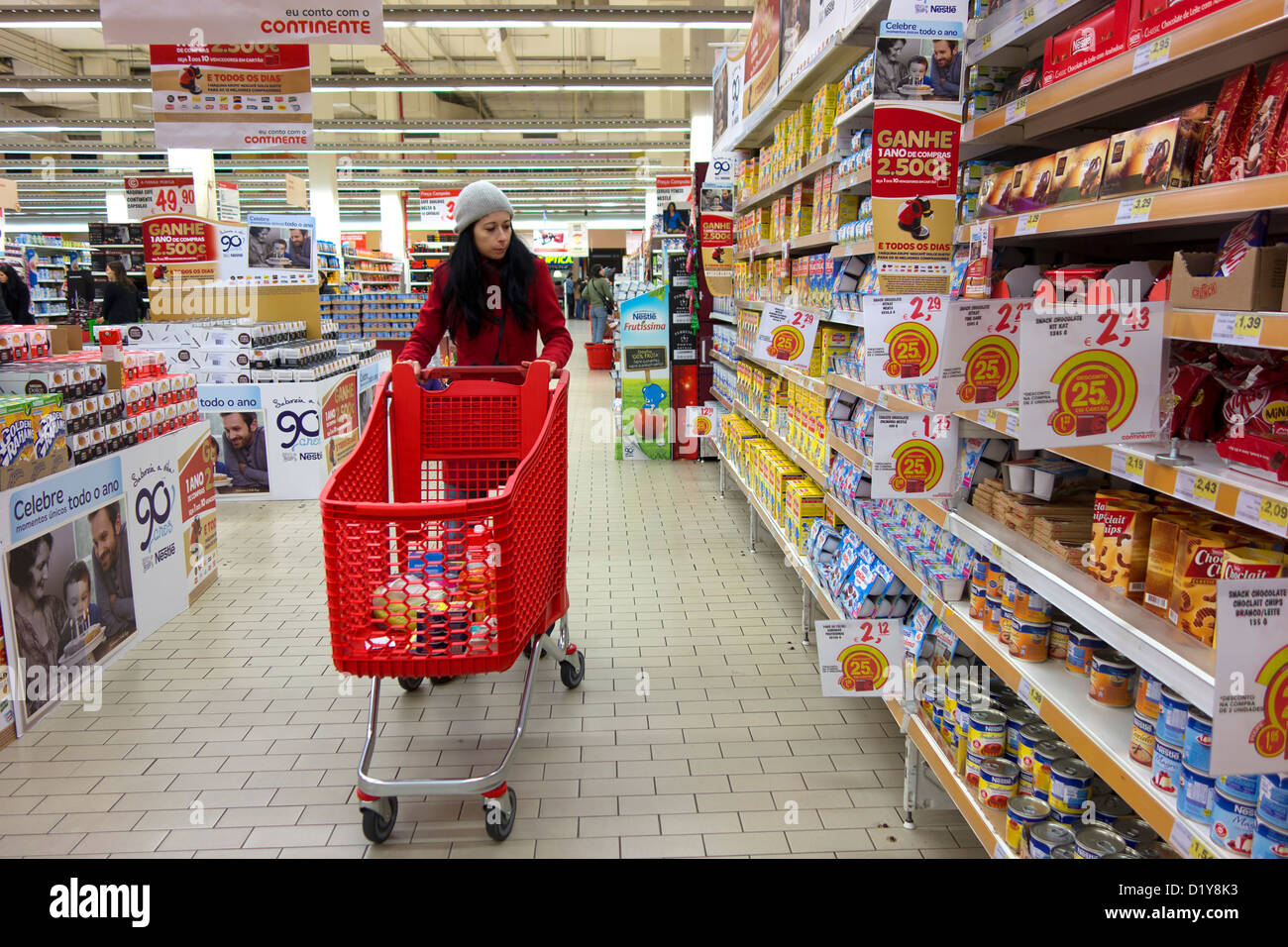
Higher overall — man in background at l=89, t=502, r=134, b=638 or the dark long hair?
the dark long hair

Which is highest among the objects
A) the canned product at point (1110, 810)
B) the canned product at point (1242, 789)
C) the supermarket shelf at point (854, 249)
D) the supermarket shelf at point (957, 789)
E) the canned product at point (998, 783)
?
the supermarket shelf at point (854, 249)

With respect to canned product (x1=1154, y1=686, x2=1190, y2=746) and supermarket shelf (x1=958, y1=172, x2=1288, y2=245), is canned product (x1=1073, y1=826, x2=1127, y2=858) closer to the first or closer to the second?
canned product (x1=1154, y1=686, x2=1190, y2=746)

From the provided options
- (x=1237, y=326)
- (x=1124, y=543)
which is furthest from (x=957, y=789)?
(x=1237, y=326)

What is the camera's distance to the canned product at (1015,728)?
225 centimetres

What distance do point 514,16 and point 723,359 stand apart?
3.99 m

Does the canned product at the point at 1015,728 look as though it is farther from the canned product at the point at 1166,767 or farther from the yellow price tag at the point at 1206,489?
the yellow price tag at the point at 1206,489

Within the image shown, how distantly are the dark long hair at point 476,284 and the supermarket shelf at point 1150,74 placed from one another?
1.76m

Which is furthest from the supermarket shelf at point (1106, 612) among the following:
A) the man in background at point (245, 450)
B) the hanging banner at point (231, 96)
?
the man in background at point (245, 450)

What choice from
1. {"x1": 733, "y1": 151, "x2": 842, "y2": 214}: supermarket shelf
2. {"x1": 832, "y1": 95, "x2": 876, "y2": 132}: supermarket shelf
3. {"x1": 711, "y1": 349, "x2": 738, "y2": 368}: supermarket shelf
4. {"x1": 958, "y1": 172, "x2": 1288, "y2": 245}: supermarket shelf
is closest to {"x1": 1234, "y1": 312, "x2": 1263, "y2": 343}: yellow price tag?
{"x1": 958, "y1": 172, "x2": 1288, "y2": 245}: supermarket shelf

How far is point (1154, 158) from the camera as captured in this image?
1.69 meters

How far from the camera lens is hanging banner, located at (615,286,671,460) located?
8.02 m

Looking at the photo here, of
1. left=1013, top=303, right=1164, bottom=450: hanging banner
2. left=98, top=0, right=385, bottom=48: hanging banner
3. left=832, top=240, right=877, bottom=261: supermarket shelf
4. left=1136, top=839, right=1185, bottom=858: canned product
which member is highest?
left=98, top=0, right=385, bottom=48: hanging banner

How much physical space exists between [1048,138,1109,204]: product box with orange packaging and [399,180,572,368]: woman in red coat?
5.94 ft

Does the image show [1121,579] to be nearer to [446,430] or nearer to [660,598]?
[446,430]
